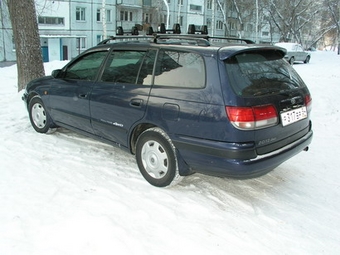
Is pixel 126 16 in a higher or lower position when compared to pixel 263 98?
higher

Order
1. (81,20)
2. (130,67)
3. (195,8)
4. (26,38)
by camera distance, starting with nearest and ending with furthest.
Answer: (130,67) → (26,38) → (81,20) → (195,8)

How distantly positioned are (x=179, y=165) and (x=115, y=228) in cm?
100

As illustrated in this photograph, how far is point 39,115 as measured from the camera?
570 centimetres

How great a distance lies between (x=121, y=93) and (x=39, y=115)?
2.20 metres

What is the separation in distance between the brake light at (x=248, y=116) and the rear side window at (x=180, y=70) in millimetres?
445

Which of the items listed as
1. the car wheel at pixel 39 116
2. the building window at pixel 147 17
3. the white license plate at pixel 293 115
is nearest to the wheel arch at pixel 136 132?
the white license plate at pixel 293 115

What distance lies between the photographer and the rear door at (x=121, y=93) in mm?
3990

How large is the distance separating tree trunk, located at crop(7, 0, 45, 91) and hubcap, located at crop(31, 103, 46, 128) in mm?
1960

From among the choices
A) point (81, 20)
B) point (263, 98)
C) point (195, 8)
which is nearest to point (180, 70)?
point (263, 98)

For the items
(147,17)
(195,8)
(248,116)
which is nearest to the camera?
(248,116)

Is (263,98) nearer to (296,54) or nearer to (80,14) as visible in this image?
(296,54)

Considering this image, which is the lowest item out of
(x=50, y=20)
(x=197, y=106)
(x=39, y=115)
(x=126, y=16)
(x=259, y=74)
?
(x=39, y=115)

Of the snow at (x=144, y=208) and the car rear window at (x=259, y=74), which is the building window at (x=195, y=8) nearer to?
the snow at (x=144, y=208)

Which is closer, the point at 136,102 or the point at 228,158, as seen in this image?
the point at 228,158
